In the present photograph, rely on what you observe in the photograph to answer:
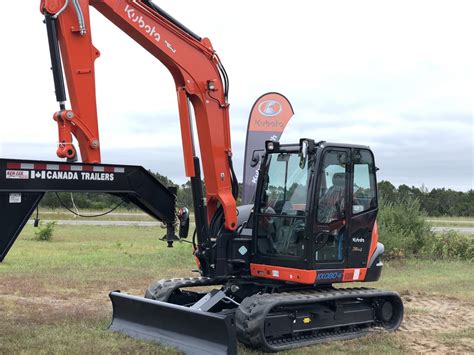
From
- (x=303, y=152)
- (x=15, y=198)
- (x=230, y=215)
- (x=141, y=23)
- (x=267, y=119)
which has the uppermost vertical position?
(x=141, y=23)

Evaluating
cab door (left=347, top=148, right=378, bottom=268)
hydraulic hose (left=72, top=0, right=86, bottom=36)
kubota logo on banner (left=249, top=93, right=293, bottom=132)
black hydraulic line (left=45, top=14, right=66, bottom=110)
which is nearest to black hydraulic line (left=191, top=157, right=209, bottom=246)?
cab door (left=347, top=148, right=378, bottom=268)

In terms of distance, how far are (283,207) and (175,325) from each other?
6.91 ft

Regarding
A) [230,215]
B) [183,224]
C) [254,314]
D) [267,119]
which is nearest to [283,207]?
[230,215]

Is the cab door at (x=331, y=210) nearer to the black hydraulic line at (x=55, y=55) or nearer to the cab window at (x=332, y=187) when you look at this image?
the cab window at (x=332, y=187)

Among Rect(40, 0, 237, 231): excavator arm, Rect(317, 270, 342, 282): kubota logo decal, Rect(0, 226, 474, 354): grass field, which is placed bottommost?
Rect(0, 226, 474, 354): grass field

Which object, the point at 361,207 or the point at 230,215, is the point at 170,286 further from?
the point at 361,207

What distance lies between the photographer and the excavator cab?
8453 mm

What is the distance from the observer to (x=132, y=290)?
12836 millimetres

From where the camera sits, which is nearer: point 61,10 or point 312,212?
point 61,10

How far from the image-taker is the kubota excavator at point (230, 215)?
7.61 m

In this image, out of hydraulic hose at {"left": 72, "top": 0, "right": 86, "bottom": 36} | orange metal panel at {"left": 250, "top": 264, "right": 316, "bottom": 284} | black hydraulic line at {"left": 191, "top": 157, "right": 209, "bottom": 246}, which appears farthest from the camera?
black hydraulic line at {"left": 191, "top": 157, "right": 209, "bottom": 246}

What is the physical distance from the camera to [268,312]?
7.97m

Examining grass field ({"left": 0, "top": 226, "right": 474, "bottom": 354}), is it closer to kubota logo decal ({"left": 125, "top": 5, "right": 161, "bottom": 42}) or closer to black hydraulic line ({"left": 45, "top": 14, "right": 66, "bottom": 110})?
black hydraulic line ({"left": 45, "top": 14, "right": 66, "bottom": 110})

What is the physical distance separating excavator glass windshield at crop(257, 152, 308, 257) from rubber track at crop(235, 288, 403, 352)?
0.63 metres
